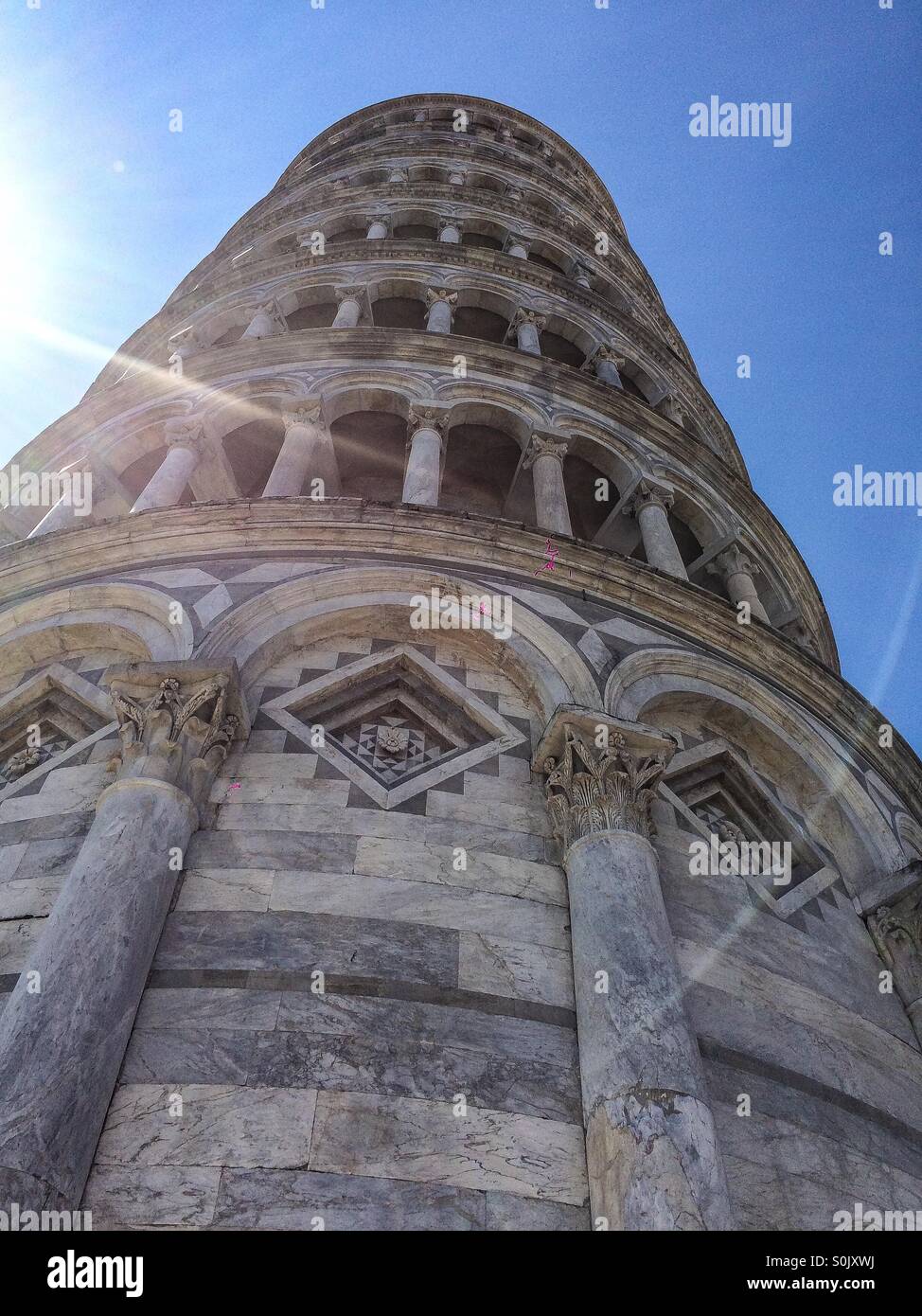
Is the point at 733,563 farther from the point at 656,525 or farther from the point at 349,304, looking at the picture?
the point at 349,304

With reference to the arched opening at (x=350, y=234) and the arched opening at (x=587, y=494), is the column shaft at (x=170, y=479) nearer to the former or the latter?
the arched opening at (x=587, y=494)

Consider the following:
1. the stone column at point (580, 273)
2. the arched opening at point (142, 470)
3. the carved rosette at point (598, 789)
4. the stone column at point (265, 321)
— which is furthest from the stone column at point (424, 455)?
the stone column at point (580, 273)

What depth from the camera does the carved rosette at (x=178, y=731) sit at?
605cm

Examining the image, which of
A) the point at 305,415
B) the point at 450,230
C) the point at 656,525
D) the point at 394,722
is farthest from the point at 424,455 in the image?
the point at 450,230

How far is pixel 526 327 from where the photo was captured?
632 inches

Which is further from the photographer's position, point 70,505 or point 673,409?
point 673,409

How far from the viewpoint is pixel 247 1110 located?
15.0 feet

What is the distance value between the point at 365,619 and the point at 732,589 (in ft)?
18.9

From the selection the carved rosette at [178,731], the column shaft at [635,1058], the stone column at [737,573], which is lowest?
the column shaft at [635,1058]

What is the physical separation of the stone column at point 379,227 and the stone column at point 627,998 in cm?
1541

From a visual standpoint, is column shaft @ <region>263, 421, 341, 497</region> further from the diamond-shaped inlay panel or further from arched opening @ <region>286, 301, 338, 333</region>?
arched opening @ <region>286, 301, 338, 333</region>

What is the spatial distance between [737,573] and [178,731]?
26.9ft
